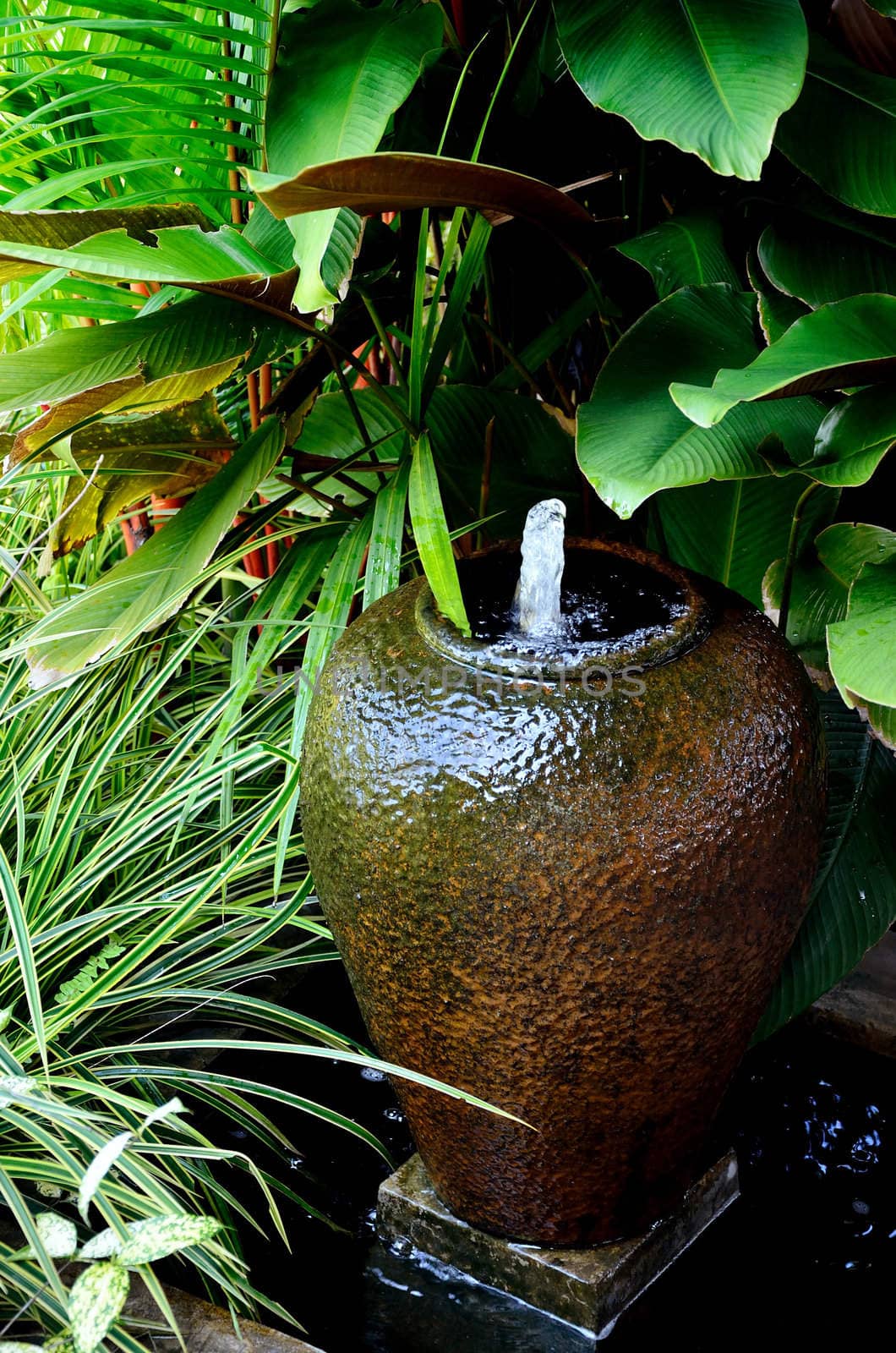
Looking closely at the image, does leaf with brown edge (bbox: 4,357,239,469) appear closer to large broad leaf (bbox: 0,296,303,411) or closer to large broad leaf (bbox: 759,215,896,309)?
large broad leaf (bbox: 0,296,303,411)

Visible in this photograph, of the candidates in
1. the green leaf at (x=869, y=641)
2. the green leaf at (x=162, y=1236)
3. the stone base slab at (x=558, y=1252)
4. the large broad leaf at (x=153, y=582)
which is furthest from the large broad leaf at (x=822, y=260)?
the green leaf at (x=162, y=1236)

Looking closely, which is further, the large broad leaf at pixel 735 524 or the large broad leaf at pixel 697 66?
the large broad leaf at pixel 735 524

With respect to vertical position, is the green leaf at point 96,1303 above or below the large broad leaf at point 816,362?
below

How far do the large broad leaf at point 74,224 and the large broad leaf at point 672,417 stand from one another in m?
0.51

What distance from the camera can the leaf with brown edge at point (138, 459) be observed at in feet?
4.98

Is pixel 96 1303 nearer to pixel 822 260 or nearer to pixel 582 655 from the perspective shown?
pixel 582 655

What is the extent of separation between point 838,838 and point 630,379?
68 cm

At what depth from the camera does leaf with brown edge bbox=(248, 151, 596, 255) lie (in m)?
0.98

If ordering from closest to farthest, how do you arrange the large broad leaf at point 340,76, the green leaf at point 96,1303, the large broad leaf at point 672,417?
the green leaf at point 96,1303, the large broad leaf at point 672,417, the large broad leaf at point 340,76

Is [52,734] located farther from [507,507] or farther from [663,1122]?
[663,1122]

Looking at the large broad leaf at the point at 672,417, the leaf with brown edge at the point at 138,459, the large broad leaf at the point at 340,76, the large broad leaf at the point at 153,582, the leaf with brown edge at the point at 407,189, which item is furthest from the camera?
the leaf with brown edge at the point at 138,459

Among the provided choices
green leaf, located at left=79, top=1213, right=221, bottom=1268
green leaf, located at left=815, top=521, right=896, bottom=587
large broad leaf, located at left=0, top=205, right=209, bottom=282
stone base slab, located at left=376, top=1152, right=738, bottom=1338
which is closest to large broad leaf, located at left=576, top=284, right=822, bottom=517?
green leaf, located at left=815, top=521, right=896, bottom=587

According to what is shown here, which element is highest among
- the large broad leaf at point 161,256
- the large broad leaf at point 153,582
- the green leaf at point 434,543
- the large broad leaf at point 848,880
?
the large broad leaf at point 161,256

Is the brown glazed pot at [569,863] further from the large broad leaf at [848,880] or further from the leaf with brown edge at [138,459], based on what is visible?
the leaf with brown edge at [138,459]
